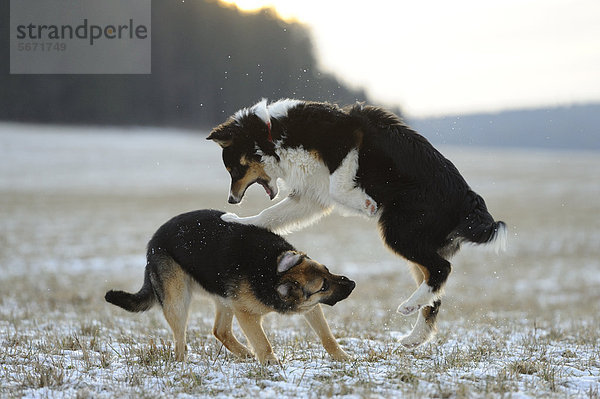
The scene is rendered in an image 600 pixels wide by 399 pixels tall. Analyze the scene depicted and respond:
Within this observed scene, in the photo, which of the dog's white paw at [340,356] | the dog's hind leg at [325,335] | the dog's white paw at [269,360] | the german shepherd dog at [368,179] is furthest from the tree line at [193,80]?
the dog's white paw at [269,360]

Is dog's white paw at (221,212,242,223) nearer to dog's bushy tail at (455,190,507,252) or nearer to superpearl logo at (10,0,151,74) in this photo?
dog's bushy tail at (455,190,507,252)

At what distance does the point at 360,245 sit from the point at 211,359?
1662 centimetres

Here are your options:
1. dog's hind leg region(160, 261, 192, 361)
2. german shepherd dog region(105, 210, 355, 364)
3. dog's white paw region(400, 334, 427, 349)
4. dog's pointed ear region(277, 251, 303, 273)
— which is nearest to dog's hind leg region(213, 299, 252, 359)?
german shepherd dog region(105, 210, 355, 364)

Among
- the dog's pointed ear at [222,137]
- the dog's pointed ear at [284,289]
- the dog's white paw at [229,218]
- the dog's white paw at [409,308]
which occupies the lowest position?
the dog's white paw at [409,308]

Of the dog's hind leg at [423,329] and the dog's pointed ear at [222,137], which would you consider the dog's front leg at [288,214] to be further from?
the dog's hind leg at [423,329]

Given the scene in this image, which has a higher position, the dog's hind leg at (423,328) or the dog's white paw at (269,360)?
the dog's hind leg at (423,328)

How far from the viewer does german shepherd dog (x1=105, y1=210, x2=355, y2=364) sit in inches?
233

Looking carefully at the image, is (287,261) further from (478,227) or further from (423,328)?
(478,227)

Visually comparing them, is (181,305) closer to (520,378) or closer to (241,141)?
(241,141)

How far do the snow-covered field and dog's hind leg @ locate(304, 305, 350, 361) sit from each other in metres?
0.18

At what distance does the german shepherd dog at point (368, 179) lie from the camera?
601 cm

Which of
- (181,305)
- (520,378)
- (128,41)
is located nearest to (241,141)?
(181,305)

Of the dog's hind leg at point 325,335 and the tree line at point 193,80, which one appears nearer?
the dog's hind leg at point 325,335

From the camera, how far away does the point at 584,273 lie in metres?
17.7
